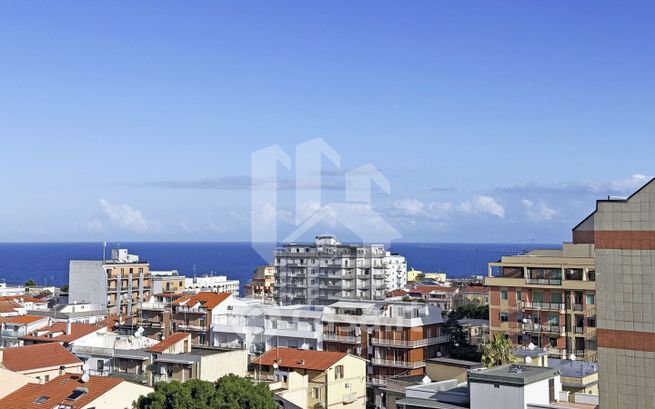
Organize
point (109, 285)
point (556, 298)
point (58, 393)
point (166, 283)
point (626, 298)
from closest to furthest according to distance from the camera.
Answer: point (626, 298), point (58, 393), point (556, 298), point (109, 285), point (166, 283)

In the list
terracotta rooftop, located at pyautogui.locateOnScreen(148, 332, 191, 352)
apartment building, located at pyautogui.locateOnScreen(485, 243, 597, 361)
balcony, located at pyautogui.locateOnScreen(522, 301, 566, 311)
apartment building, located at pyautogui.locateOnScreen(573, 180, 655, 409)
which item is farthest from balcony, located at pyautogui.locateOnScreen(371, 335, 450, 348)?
apartment building, located at pyautogui.locateOnScreen(573, 180, 655, 409)

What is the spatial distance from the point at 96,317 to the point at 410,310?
985 inches

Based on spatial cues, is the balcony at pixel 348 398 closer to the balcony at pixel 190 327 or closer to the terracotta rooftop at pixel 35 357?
the terracotta rooftop at pixel 35 357

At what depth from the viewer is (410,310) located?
38.3 m

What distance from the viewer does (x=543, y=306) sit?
37562 mm

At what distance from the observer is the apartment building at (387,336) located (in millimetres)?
37375

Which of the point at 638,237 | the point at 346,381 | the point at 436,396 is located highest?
the point at 638,237

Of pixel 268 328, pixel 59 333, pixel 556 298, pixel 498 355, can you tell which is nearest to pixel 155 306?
pixel 268 328

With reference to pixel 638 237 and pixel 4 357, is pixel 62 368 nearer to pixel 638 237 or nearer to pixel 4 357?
pixel 4 357

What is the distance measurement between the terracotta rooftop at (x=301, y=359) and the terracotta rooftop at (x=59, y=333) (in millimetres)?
10746

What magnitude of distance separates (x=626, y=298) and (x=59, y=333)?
30178 millimetres

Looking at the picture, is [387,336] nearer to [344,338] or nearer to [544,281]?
[344,338]

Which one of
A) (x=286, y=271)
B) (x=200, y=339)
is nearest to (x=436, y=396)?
(x=200, y=339)

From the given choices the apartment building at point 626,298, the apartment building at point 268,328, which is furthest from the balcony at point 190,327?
the apartment building at point 626,298
